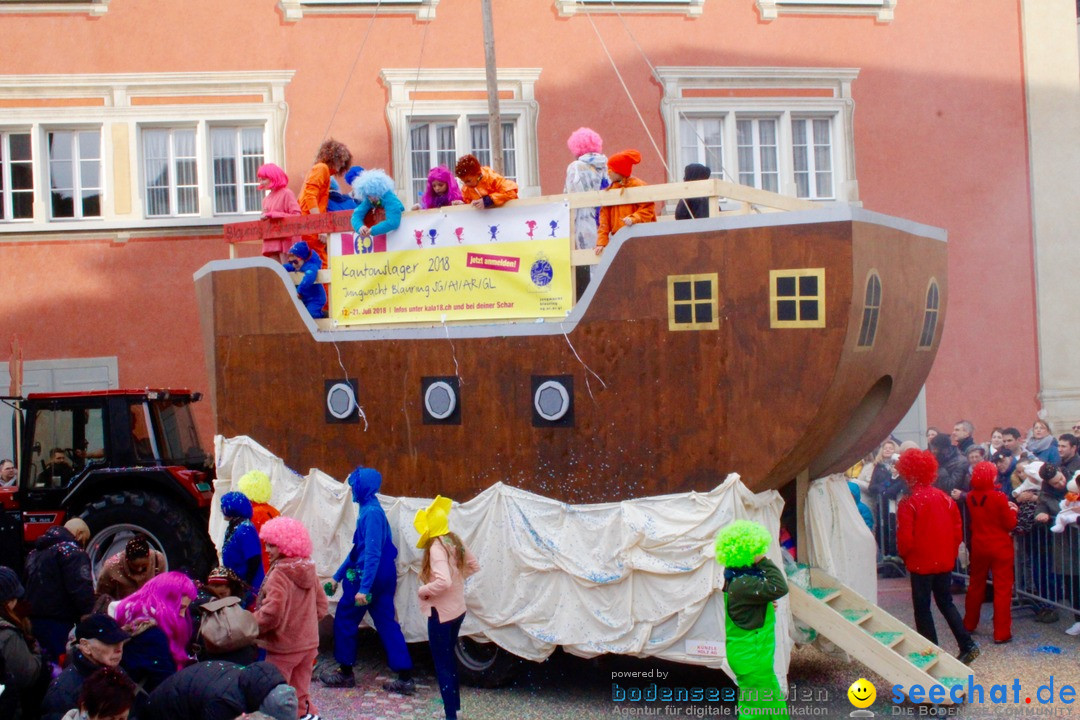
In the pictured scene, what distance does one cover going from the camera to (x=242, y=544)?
757cm

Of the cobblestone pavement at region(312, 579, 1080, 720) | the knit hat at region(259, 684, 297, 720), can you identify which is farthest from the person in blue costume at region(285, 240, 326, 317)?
the knit hat at region(259, 684, 297, 720)

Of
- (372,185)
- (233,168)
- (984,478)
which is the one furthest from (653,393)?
(233,168)

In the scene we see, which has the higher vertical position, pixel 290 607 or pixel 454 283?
pixel 454 283

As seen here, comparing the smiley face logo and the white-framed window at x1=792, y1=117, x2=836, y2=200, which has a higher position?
the white-framed window at x1=792, y1=117, x2=836, y2=200

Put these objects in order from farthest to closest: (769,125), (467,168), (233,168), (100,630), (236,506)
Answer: (769,125) → (233,168) → (467,168) → (236,506) → (100,630)

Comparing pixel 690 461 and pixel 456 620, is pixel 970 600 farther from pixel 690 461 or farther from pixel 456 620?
pixel 456 620

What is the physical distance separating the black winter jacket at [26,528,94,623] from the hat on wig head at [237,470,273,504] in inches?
87.0

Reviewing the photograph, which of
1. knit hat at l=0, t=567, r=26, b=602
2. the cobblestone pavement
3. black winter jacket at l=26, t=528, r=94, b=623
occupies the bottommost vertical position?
the cobblestone pavement

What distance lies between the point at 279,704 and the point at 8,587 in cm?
168

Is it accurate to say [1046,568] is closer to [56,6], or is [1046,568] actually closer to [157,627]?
[157,627]

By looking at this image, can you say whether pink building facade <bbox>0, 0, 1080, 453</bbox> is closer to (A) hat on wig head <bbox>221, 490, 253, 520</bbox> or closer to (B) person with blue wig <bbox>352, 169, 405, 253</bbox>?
(B) person with blue wig <bbox>352, 169, 405, 253</bbox>

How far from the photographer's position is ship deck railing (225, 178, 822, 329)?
7.45 m

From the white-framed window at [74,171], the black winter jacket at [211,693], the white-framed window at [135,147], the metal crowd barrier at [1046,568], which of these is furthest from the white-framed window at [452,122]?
the black winter jacket at [211,693]

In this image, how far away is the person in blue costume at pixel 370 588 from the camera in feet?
26.2
